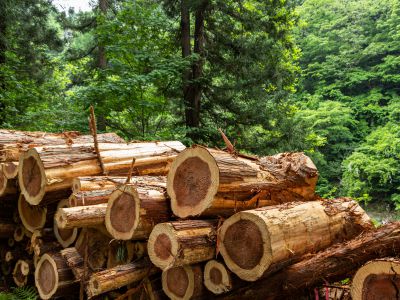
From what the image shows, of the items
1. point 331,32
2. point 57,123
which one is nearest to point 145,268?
point 57,123

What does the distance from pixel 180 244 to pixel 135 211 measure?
0.57 metres

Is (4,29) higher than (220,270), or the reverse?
(4,29)

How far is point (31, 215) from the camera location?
14.3 ft

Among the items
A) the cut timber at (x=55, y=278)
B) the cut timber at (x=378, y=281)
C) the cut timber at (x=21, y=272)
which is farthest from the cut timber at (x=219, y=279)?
the cut timber at (x=21, y=272)

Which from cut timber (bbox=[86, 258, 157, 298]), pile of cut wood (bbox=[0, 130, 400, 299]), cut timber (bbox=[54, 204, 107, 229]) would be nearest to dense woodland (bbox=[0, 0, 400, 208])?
pile of cut wood (bbox=[0, 130, 400, 299])

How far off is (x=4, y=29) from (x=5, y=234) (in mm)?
7123

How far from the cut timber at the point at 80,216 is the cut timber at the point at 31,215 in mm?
972

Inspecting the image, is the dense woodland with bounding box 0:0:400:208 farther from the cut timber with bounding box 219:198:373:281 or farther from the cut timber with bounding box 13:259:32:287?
the cut timber with bounding box 219:198:373:281

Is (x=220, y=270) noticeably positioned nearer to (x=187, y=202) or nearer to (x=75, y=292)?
(x=187, y=202)

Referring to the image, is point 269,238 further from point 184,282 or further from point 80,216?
point 80,216

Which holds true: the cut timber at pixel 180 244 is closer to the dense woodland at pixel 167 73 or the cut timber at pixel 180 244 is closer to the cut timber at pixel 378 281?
the cut timber at pixel 378 281

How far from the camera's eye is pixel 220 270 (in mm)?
2967

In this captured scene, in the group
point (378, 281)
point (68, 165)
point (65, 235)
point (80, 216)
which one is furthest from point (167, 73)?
point (378, 281)

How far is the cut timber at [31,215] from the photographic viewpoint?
13.7 ft
